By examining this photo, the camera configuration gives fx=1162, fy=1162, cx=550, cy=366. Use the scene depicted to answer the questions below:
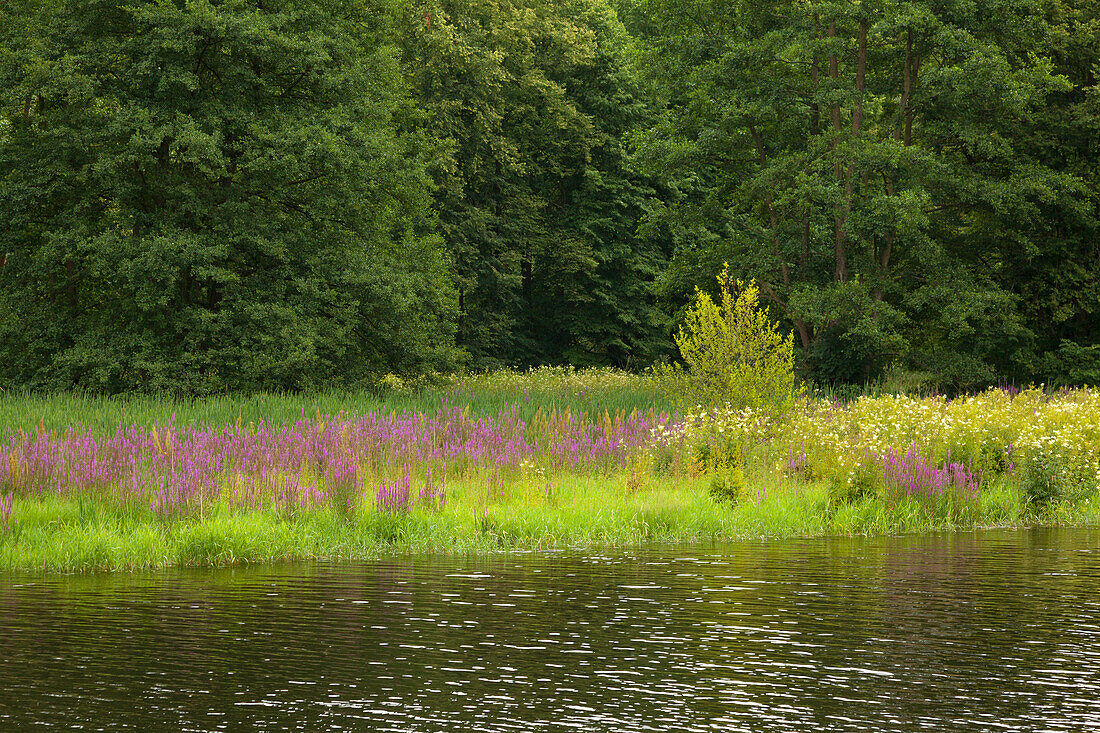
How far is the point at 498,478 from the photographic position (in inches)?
619

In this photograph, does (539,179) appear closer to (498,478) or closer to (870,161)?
(870,161)

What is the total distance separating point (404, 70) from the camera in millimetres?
45312

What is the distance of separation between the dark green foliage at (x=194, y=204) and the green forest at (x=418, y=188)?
0.09m

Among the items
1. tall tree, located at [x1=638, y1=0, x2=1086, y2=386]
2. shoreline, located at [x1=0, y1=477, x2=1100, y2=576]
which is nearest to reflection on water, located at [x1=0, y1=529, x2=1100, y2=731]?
shoreline, located at [x1=0, y1=477, x2=1100, y2=576]

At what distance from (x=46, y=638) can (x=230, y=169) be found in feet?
85.0

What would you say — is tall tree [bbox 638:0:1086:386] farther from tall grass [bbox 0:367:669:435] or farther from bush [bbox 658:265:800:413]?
bush [bbox 658:265:800:413]

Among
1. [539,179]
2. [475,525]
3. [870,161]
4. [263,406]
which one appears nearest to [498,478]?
[475,525]

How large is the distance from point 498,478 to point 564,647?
303 inches

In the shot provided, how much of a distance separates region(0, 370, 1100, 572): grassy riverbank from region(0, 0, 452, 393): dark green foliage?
26.8ft

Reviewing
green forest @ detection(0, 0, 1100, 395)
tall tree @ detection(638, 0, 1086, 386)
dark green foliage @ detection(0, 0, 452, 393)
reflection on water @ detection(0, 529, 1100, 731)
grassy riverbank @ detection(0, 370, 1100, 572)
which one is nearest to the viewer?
reflection on water @ detection(0, 529, 1100, 731)

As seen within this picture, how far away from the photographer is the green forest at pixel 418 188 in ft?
97.3

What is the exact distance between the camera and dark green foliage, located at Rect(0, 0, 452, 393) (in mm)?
29141

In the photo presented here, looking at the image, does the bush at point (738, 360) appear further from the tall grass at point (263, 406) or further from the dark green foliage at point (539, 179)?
the dark green foliage at point (539, 179)

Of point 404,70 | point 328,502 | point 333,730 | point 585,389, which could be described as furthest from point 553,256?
point 333,730
